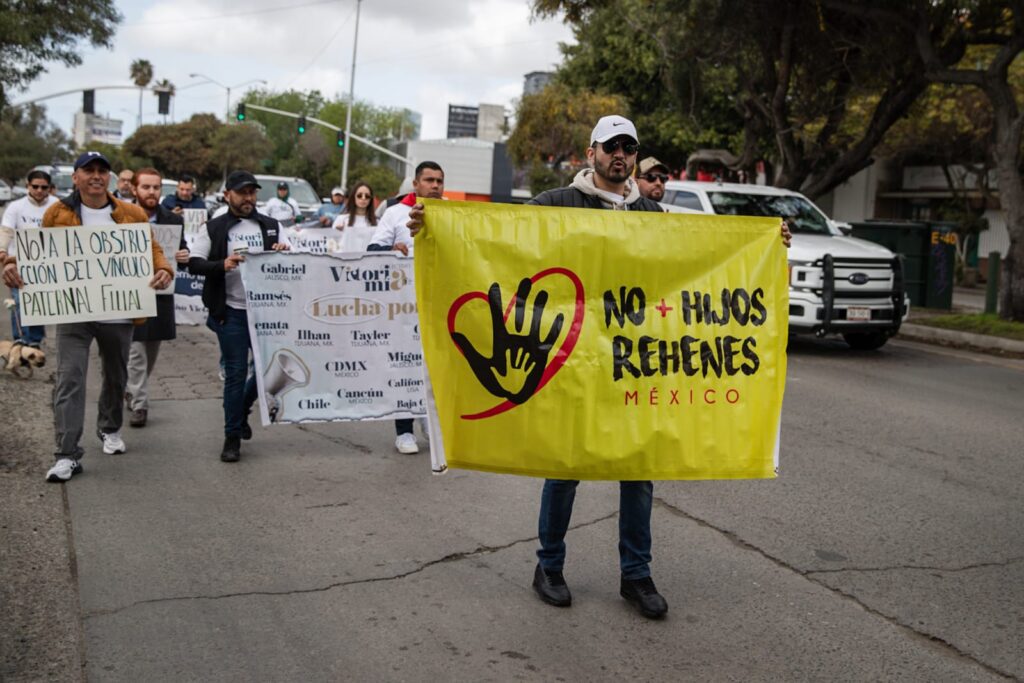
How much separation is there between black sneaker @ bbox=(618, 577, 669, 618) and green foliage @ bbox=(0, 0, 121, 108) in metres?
19.5

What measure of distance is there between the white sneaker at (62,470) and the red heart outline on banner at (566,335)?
3.37m

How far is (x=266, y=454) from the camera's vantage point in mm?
7773

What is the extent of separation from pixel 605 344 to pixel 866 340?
11421mm

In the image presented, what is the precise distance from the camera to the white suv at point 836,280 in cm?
1377

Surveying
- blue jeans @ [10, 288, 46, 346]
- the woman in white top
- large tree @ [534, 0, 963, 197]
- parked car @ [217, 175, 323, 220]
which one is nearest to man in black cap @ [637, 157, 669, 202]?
the woman in white top

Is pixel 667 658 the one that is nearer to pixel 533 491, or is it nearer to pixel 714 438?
pixel 714 438

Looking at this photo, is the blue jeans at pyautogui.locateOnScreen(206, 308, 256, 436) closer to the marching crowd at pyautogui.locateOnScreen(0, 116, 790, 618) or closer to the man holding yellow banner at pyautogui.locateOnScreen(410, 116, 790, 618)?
the marching crowd at pyautogui.locateOnScreen(0, 116, 790, 618)

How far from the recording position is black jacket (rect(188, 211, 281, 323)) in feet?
24.6

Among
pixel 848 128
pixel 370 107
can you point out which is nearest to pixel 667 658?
pixel 848 128

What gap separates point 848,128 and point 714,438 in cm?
3140

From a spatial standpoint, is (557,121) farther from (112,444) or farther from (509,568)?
(509,568)

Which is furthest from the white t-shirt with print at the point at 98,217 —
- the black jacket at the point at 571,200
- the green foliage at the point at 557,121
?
the green foliage at the point at 557,121

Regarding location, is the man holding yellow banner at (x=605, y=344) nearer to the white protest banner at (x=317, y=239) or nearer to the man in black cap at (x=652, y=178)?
the man in black cap at (x=652, y=178)

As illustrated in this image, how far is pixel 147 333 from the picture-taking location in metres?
8.30
